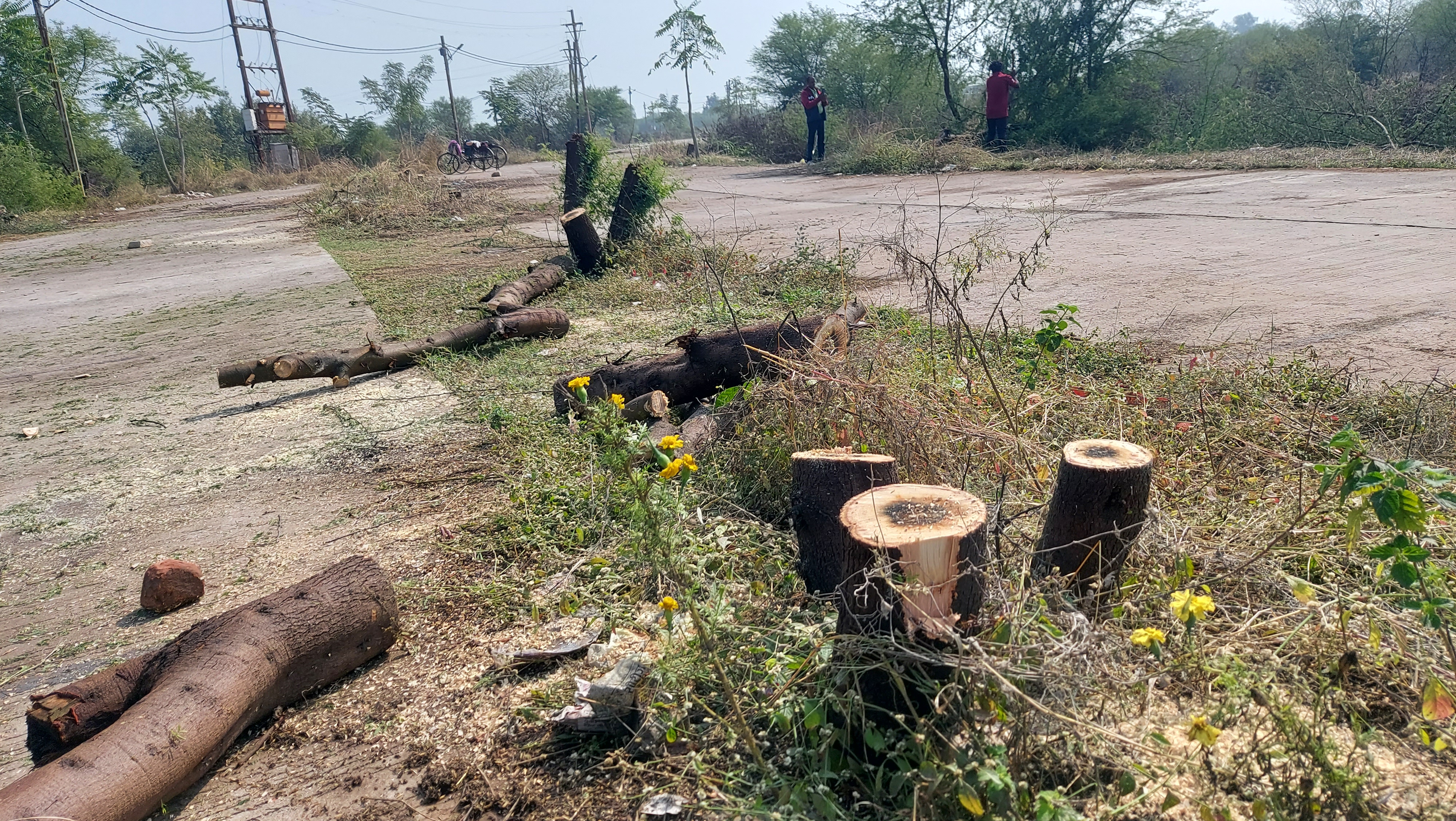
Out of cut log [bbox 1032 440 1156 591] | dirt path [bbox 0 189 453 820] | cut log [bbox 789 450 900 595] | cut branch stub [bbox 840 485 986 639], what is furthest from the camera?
dirt path [bbox 0 189 453 820]

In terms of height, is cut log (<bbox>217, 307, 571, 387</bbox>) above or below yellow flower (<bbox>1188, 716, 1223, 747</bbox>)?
above

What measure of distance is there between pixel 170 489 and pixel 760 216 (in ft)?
31.6

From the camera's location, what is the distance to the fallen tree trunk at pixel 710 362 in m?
4.24

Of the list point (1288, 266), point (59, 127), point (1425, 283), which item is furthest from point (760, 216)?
point (59, 127)

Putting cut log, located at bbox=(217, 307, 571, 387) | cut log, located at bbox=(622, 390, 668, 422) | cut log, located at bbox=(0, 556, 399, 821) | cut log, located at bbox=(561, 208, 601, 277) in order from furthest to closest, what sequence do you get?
cut log, located at bbox=(561, 208, 601, 277), cut log, located at bbox=(217, 307, 571, 387), cut log, located at bbox=(622, 390, 668, 422), cut log, located at bbox=(0, 556, 399, 821)

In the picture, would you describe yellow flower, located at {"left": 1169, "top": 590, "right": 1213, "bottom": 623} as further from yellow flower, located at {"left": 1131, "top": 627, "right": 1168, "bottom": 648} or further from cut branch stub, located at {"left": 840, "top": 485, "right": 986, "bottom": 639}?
cut branch stub, located at {"left": 840, "top": 485, "right": 986, "bottom": 639}

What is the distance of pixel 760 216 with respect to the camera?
12672 mm

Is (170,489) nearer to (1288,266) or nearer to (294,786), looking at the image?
(294,786)

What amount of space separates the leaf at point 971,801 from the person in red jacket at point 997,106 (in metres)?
17.9

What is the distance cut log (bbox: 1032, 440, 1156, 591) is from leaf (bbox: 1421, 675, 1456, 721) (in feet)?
2.25

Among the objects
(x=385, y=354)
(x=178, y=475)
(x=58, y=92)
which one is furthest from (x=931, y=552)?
(x=58, y=92)

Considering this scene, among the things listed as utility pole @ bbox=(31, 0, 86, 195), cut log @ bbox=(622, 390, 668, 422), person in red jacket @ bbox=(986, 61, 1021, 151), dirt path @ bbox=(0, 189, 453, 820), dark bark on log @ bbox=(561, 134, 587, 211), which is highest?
utility pole @ bbox=(31, 0, 86, 195)

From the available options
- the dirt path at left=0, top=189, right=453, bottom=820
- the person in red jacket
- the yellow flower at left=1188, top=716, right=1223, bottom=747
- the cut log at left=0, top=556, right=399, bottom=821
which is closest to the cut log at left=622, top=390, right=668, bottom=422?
the dirt path at left=0, top=189, right=453, bottom=820

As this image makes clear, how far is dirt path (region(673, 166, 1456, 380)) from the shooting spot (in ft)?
15.5
